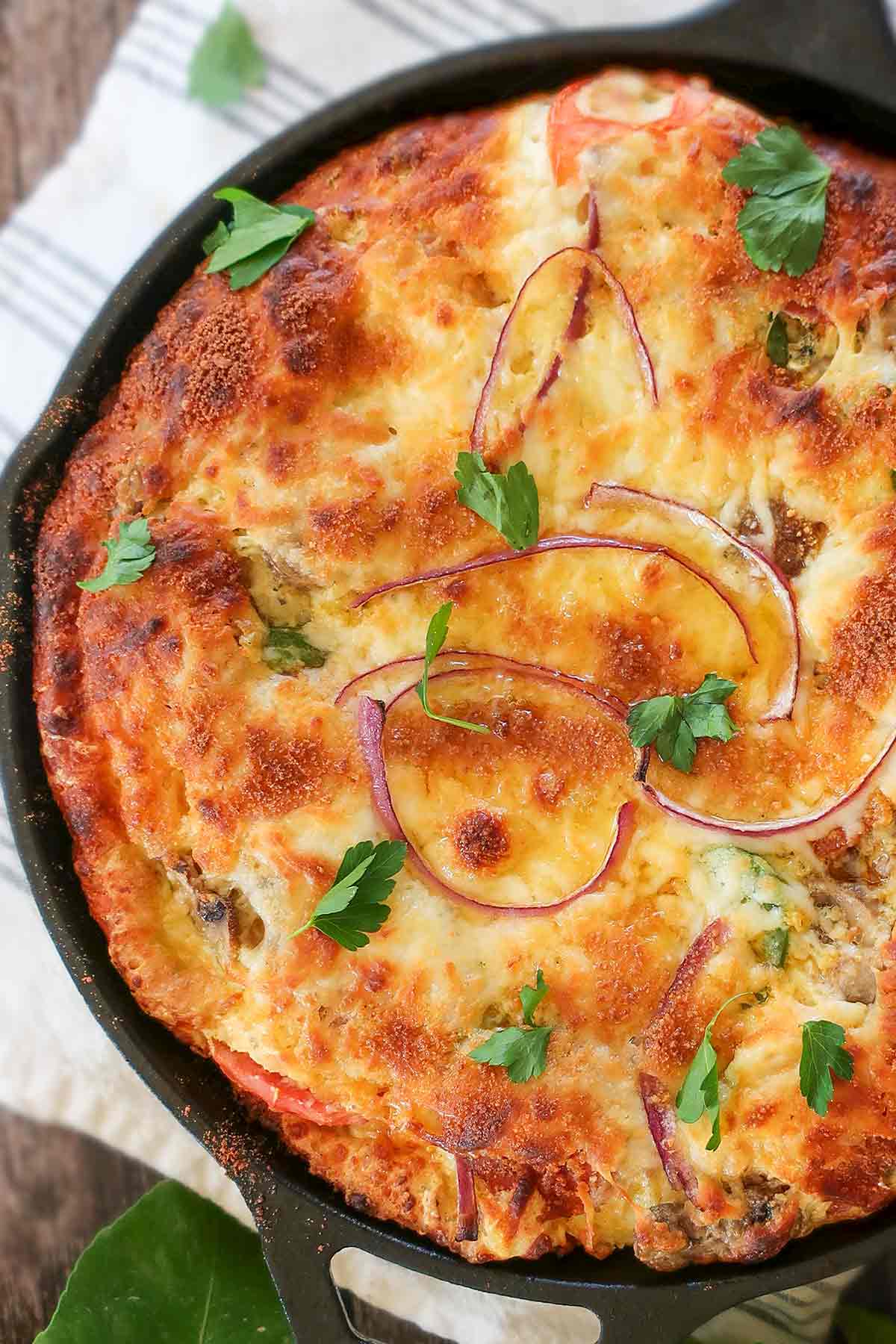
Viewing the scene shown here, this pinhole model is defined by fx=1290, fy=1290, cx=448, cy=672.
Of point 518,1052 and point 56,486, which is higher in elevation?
point 56,486

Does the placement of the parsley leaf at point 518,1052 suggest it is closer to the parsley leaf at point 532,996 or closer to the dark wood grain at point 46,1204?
the parsley leaf at point 532,996

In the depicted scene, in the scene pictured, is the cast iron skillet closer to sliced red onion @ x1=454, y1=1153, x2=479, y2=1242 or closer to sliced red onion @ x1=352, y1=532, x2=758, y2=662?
sliced red onion @ x1=454, y1=1153, x2=479, y2=1242

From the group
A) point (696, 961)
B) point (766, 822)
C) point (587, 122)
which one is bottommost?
point (696, 961)

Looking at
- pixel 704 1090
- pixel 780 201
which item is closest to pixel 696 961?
pixel 704 1090

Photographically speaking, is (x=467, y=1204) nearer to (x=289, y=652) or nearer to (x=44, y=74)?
(x=289, y=652)

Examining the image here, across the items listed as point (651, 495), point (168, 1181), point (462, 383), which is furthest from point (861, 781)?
point (168, 1181)
